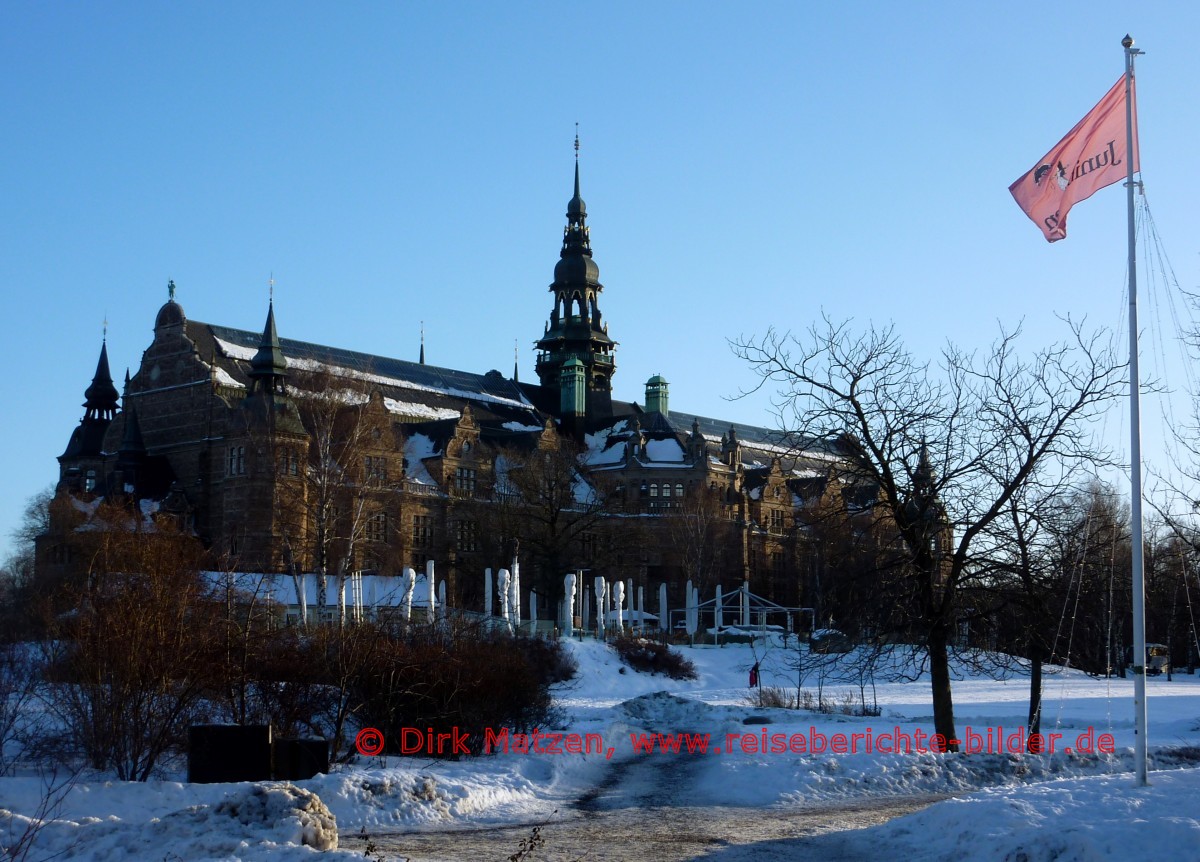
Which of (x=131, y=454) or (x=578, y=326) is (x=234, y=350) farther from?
(x=578, y=326)

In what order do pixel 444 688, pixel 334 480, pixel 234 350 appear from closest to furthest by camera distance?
pixel 444 688
pixel 334 480
pixel 234 350

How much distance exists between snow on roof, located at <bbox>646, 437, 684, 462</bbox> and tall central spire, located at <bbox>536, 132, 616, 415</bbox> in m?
8.88

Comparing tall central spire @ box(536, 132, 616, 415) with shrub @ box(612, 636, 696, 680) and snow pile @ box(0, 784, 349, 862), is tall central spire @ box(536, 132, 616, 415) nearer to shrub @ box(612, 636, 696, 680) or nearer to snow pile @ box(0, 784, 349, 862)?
shrub @ box(612, 636, 696, 680)

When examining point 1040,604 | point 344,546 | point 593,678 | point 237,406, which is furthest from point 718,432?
point 1040,604

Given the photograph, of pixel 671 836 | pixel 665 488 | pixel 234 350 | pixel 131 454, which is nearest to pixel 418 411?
pixel 234 350

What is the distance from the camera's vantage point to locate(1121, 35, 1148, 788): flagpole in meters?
16.1

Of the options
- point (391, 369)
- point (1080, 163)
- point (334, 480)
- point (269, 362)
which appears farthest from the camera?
point (391, 369)

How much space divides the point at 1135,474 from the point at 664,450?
8014 centimetres

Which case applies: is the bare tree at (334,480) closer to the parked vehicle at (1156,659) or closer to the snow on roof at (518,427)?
the snow on roof at (518,427)

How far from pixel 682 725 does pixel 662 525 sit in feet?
204

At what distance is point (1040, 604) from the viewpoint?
22.5 m

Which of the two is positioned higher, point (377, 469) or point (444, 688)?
point (377, 469)

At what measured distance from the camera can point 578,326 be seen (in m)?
108

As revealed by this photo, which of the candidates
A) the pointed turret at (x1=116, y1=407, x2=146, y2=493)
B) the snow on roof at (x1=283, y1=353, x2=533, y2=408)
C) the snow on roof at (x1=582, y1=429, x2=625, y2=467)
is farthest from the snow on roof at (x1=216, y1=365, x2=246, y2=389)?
the snow on roof at (x1=582, y1=429, x2=625, y2=467)
